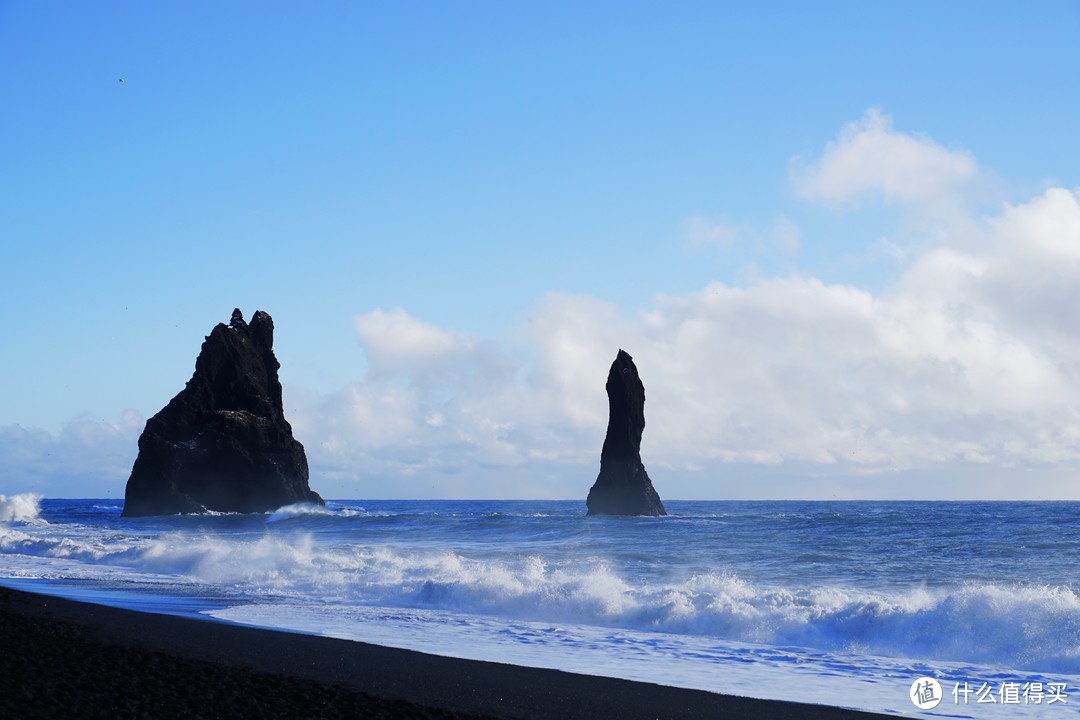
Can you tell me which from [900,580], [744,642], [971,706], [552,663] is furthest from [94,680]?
[900,580]

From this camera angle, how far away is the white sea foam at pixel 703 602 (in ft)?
48.2

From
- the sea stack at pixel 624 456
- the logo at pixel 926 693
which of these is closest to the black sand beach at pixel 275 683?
the logo at pixel 926 693

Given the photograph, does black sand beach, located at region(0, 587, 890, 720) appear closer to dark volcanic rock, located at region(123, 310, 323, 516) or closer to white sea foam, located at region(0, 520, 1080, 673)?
white sea foam, located at region(0, 520, 1080, 673)

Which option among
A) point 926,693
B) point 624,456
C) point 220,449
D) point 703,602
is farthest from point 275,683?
point 220,449

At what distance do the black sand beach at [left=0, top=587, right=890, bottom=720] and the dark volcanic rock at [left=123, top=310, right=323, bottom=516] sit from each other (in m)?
72.8

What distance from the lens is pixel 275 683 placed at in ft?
29.4

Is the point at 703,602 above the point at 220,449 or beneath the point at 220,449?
beneath

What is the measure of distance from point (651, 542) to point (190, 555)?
17593 millimetres

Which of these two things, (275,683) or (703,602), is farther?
(703,602)

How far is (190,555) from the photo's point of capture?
1119 inches

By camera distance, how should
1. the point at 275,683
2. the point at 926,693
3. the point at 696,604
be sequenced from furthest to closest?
1. the point at 696,604
2. the point at 926,693
3. the point at 275,683

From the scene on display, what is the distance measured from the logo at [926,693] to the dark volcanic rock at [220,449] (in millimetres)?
76564

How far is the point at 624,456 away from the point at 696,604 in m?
62.3

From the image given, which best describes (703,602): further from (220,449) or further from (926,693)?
(220,449)
